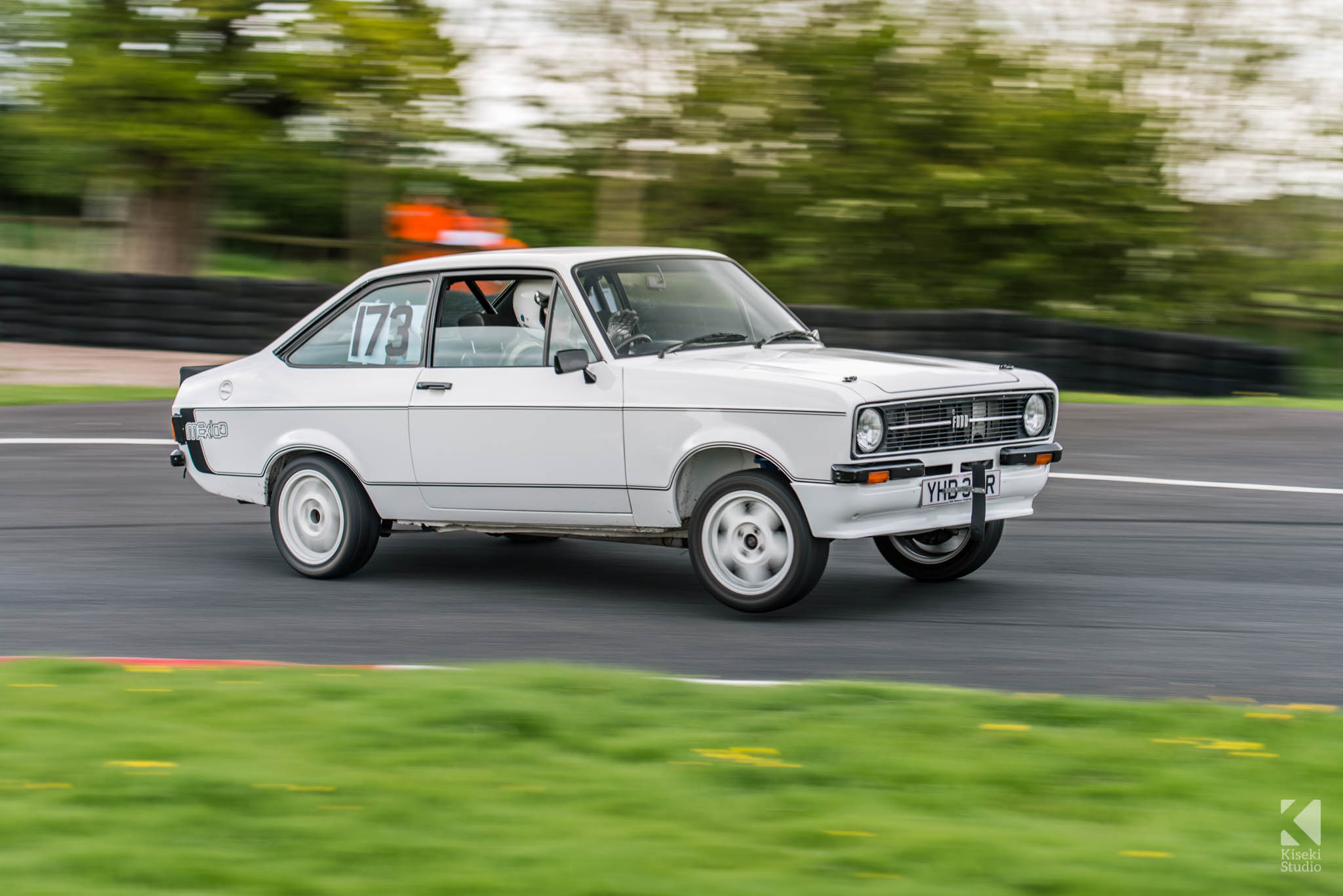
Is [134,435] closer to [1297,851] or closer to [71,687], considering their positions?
[71,687]

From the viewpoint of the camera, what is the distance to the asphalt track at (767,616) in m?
6.16

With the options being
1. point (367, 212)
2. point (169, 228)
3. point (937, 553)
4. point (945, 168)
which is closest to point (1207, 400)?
point (945, 168)

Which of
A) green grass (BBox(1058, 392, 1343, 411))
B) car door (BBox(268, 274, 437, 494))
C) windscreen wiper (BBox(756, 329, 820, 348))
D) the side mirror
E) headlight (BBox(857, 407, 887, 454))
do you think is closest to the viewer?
headlight (BBox(857, 407, 887, 454))

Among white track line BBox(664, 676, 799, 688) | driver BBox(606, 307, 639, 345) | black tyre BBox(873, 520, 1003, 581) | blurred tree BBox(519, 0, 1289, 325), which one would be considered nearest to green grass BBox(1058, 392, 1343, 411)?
blurred tree BBox(519, 0, 1289, 325)

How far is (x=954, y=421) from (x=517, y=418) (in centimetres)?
197

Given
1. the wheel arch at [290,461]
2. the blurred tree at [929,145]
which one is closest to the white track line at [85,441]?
the wheel arch at [290,461]

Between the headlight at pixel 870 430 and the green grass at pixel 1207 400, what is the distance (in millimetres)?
8040

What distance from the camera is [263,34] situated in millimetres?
20281

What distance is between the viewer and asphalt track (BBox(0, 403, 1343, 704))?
6156 mm

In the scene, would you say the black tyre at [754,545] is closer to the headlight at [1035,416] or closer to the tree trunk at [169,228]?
the headlight at [1035,416]

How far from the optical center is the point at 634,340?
7.15m

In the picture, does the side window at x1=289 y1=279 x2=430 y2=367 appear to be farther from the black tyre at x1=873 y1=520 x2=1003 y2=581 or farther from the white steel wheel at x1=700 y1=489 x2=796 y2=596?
the black tyre at x1=873 y1=520 x2=1003 y2=581

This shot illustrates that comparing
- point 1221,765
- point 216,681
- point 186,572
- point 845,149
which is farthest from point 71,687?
point 845,149

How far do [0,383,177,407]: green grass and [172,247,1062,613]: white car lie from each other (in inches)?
285
